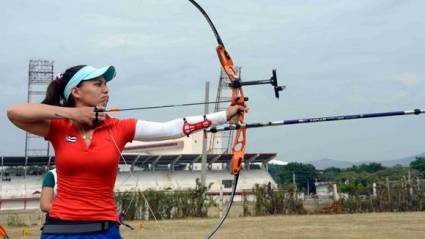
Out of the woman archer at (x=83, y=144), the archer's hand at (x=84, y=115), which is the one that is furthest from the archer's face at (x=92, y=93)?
the archer's hand at (x=84, y=115)

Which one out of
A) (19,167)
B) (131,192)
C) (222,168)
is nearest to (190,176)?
(222,168)

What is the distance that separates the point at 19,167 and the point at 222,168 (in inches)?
797

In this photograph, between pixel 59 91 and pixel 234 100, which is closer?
pixel 59 91

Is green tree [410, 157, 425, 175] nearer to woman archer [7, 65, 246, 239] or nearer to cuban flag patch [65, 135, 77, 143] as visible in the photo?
woman archer [7, 65, 246, 239]

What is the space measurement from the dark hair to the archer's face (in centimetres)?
6

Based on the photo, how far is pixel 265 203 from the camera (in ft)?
70.3

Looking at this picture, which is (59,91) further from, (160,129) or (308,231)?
(308,231)

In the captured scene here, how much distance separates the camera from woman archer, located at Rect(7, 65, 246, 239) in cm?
247

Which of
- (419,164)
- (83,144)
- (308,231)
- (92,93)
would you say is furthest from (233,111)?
(419,164)

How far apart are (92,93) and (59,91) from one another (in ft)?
0.63

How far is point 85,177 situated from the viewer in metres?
2.49

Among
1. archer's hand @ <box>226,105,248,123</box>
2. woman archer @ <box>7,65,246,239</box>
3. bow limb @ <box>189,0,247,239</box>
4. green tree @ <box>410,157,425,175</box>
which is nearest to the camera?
woman archer @ <box>7,65,246,239</box>

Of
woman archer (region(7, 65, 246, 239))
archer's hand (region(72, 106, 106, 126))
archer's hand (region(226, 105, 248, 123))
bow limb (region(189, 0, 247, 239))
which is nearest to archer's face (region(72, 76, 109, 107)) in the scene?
woman archer (region(7, 65, 246, 239))

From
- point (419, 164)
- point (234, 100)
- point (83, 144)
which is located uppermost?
point (419, 164)
